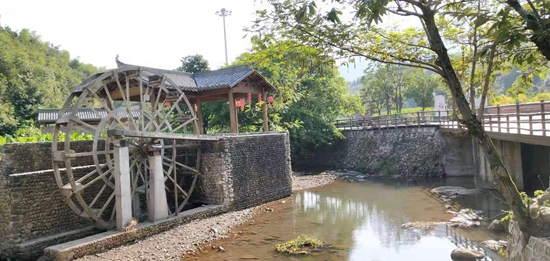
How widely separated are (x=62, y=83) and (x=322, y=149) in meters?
23.1

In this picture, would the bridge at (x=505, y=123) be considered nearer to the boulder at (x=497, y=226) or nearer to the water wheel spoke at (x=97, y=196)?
the boulder at (x=497, y=226)

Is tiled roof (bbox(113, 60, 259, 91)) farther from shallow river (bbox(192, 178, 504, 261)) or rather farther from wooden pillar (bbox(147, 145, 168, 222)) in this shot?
shallow river (bbox(192, 178, 504, 261))

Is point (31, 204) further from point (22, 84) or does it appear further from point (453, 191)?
point (22, 84)

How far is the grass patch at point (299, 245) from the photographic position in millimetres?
8062

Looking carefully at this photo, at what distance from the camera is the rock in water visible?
724cm

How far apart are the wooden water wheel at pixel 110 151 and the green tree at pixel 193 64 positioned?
970 centimetres

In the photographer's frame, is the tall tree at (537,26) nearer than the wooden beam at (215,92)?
Yes

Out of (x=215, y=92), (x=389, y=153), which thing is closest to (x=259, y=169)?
(x=215, y=92)

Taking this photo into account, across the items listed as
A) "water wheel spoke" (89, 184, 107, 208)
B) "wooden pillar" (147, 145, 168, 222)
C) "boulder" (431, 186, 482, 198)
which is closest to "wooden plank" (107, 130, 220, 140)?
"wooden pillar" (147, 145, 168, 222)

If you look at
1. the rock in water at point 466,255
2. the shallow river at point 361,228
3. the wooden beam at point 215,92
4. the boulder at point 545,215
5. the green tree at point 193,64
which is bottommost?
the shallow river at point 361,228

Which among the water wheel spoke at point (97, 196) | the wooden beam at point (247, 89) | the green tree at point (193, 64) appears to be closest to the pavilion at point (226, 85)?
the wooden beam at point (247, 89)

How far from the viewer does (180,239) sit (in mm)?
8938

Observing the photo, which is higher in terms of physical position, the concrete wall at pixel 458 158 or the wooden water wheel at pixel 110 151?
the wooden water wheel at pixel 110 151

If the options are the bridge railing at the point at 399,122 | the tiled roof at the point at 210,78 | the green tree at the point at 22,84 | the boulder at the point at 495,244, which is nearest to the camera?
the boulder at the point at 495,244
